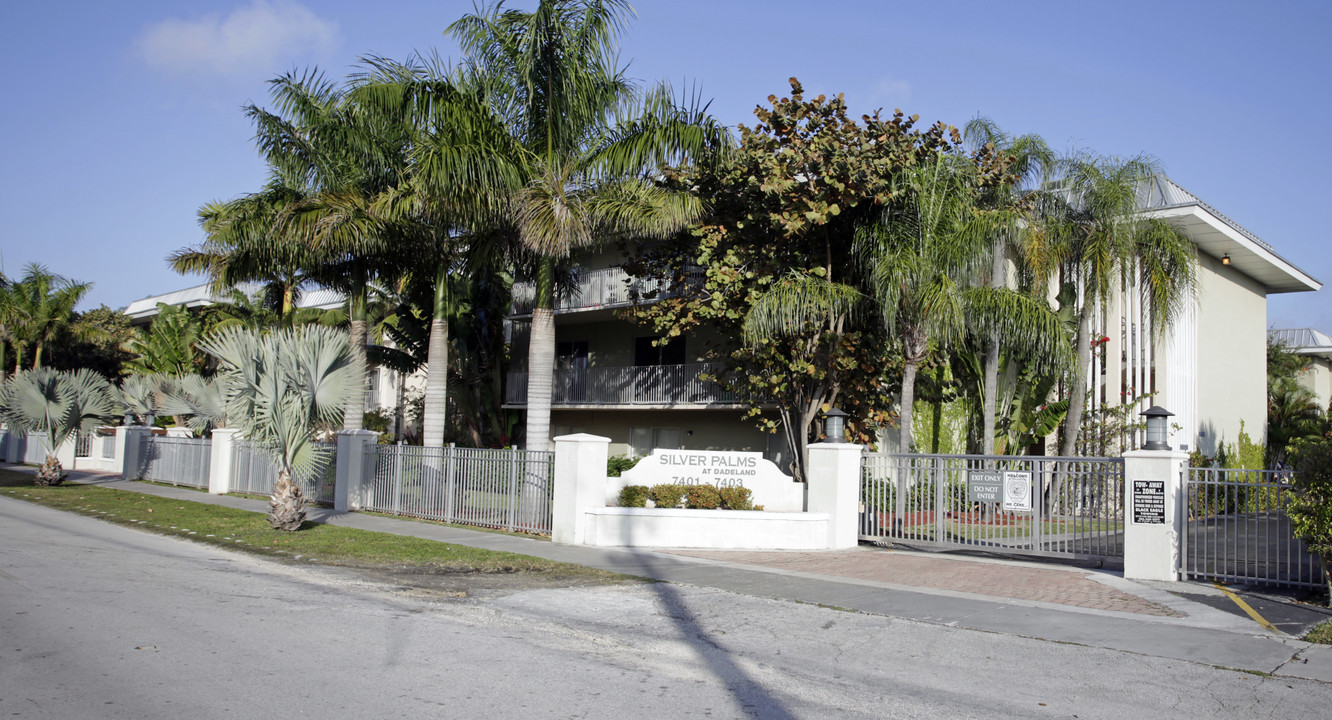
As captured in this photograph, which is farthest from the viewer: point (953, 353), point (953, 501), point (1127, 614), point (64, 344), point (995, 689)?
point (64, 344)

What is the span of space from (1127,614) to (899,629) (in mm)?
2799

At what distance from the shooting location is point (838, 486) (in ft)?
50.6

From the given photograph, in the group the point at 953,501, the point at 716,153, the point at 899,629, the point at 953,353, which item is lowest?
the point at 899,629

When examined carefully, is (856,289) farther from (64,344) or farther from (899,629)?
(64,344)

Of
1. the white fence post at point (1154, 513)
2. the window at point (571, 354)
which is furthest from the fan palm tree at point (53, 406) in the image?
the white fence post at point (1154, 513)

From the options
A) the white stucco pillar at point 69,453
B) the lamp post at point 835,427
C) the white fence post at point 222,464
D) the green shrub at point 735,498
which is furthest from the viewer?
the white stucco pillar at point 69,453

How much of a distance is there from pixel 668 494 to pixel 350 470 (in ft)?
26.4

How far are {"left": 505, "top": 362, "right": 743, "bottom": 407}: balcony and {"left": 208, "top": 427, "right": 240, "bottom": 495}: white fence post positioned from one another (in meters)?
7.72

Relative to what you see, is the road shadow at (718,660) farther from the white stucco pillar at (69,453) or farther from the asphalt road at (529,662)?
the white stucco pillar at (69,453)

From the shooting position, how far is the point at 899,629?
9102mm

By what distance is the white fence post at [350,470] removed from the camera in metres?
20.3

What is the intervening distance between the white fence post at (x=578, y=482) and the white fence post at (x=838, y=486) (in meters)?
3.51

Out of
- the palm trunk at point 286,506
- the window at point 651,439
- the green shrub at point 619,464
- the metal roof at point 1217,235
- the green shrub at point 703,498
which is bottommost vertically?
the palm trunk at point 286,506

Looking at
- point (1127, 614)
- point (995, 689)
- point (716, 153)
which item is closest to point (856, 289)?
point (716, 153)
